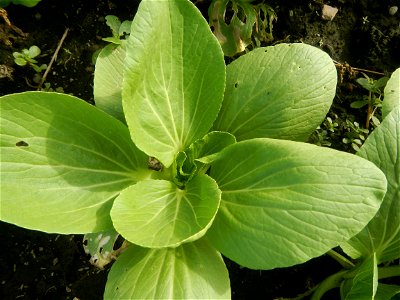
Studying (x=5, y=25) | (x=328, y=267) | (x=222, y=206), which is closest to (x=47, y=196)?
(x=222, y=206)

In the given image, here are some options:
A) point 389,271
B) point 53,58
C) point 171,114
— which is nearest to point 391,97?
point 389,271

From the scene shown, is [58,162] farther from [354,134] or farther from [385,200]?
[354,134]

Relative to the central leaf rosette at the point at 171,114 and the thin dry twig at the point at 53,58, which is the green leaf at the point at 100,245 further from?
the thin dry twig at the point at 53,58

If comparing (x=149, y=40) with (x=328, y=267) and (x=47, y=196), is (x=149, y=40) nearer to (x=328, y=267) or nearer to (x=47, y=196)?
(x=47, y=196)

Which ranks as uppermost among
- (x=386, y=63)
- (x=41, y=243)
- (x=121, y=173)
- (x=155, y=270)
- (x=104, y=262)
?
(x=386, y=63)

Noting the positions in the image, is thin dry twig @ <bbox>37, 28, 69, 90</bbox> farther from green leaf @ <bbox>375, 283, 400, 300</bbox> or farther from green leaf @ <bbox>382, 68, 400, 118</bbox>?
green leaf @ <bbox>375, 283, 400, 300</bbox>

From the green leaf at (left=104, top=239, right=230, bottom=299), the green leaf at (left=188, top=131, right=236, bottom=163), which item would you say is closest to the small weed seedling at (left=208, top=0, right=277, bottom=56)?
the green leaf at (left=188, top=131, right=236, bottom=163)

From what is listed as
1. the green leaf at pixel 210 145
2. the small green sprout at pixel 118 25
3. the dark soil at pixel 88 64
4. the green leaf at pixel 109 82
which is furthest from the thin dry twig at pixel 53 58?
the green leaf at pixel 210 145
